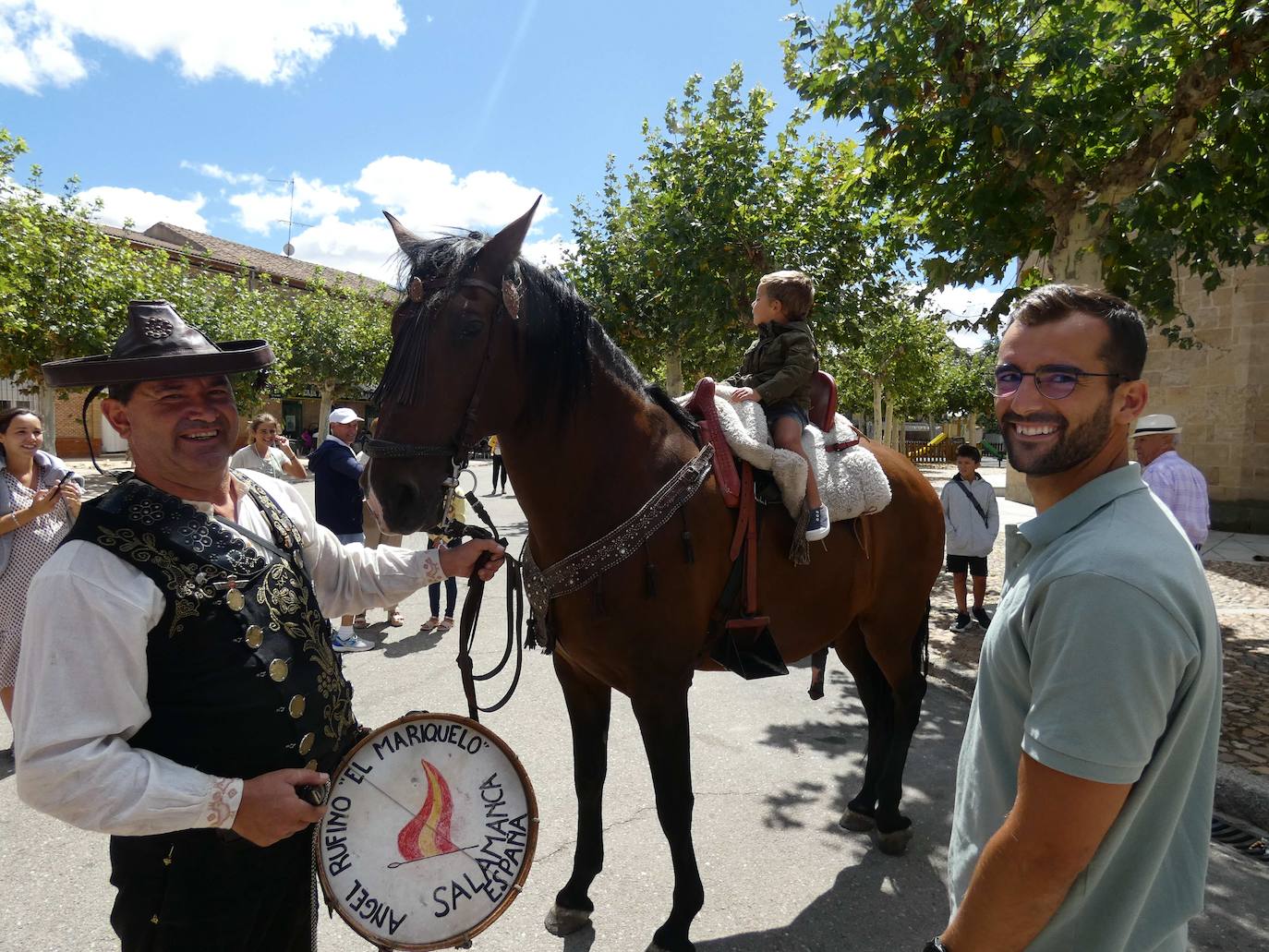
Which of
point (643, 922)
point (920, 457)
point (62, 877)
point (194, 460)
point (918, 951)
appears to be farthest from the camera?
point (920, 457)

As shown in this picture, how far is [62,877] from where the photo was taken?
114 inches

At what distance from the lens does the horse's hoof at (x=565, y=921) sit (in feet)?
8.74

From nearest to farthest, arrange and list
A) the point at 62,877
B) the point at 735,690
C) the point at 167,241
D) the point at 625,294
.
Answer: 1. the point at 62,877
2. the point at 735,690
3. the point at 625,294
4. the point at 167,241

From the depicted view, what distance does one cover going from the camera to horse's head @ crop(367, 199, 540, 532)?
1.97 meters

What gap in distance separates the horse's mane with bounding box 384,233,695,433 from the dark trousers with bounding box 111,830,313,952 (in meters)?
1.40

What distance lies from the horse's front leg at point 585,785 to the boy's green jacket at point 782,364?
4.63ft

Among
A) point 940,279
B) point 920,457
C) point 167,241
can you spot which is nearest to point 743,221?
point 940,279

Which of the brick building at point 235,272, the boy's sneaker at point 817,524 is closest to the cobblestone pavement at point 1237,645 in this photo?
the boy's sneaker at point 817,524

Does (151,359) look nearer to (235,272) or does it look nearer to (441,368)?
(441,368)

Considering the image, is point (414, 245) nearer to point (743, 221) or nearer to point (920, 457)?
point (743, 221)

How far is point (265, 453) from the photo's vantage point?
22.2 ft

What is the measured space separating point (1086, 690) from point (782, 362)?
2.30 metres

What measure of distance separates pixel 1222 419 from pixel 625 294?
34.8 ft

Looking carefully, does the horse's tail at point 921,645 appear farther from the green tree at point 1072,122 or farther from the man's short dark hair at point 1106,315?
the green tree at point 1072,122
